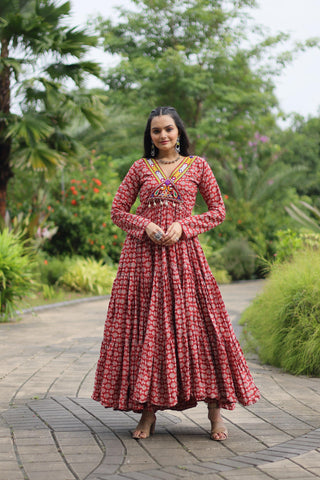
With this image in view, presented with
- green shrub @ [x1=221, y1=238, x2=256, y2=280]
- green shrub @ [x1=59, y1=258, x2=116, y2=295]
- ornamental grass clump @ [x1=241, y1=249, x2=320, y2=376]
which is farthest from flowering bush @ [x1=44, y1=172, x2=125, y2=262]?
ornamental grass clump @ [x1=241, y1=249, x2=320, y2=376]

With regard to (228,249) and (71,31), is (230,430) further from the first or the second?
(228,249)

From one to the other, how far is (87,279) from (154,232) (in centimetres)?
1273

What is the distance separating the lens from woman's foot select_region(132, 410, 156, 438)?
400cm

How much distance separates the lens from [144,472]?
3.30 metres

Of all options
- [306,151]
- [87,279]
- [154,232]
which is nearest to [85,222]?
[87,279]

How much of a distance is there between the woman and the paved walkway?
233 millimetres

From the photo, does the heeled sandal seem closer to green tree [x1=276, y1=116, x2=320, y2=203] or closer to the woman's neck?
the woman's neck

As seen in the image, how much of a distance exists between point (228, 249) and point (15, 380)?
17732 mm

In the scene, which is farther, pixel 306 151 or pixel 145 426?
pixel 306 151

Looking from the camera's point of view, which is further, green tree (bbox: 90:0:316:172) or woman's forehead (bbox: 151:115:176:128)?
green tree (bbox: 90:0:316:172)

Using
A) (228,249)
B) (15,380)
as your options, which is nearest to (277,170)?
(228,249)

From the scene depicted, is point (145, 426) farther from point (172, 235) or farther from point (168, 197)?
point (168, 197)

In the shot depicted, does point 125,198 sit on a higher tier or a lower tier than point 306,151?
lower

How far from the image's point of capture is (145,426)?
4.02m
